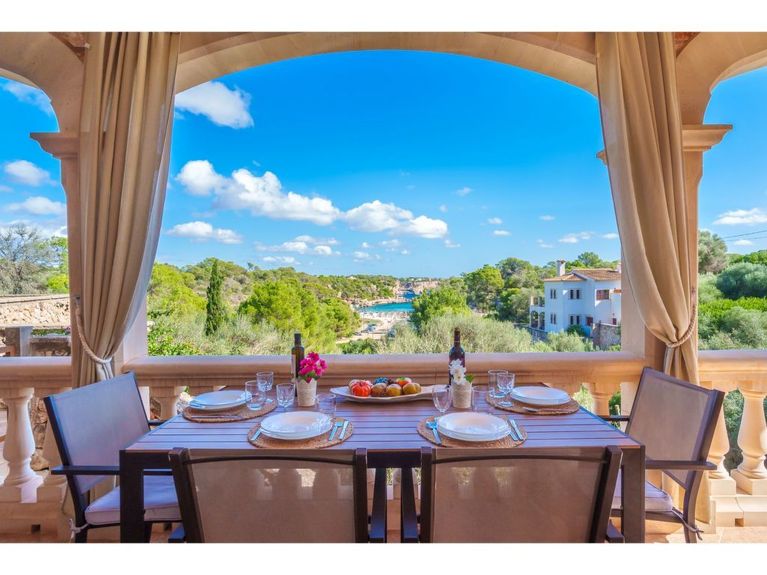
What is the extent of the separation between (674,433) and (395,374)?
1.12 m

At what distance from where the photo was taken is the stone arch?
203cm

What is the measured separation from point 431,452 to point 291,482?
0.32 meters

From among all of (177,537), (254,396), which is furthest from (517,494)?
(254,396)

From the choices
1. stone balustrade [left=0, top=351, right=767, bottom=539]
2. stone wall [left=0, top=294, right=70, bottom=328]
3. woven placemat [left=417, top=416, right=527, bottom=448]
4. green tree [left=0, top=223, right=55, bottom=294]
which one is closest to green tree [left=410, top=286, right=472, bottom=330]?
stone balustrade [left=0, top=351, right=767, bottom=539]

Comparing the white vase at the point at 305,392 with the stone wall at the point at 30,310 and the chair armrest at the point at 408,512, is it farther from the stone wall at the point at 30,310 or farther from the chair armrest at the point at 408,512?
the stone wall at the point at 30,310

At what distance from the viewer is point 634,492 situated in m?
1.13

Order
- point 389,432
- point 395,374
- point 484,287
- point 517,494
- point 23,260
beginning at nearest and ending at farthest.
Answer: point 517,494
point 389,432
point 395,374
point 484,287
point 23,260

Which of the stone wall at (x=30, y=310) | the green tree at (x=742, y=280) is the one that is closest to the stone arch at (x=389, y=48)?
the green tree at (x=742, y=280)

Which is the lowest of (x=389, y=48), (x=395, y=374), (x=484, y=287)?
(x=395, y=374)

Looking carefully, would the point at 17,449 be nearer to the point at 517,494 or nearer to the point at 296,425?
the point at 296,425

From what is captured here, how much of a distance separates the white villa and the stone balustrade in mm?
763

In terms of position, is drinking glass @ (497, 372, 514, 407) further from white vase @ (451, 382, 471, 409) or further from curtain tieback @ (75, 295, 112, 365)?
curtain tieback @ (75, 295, 112, 365)
